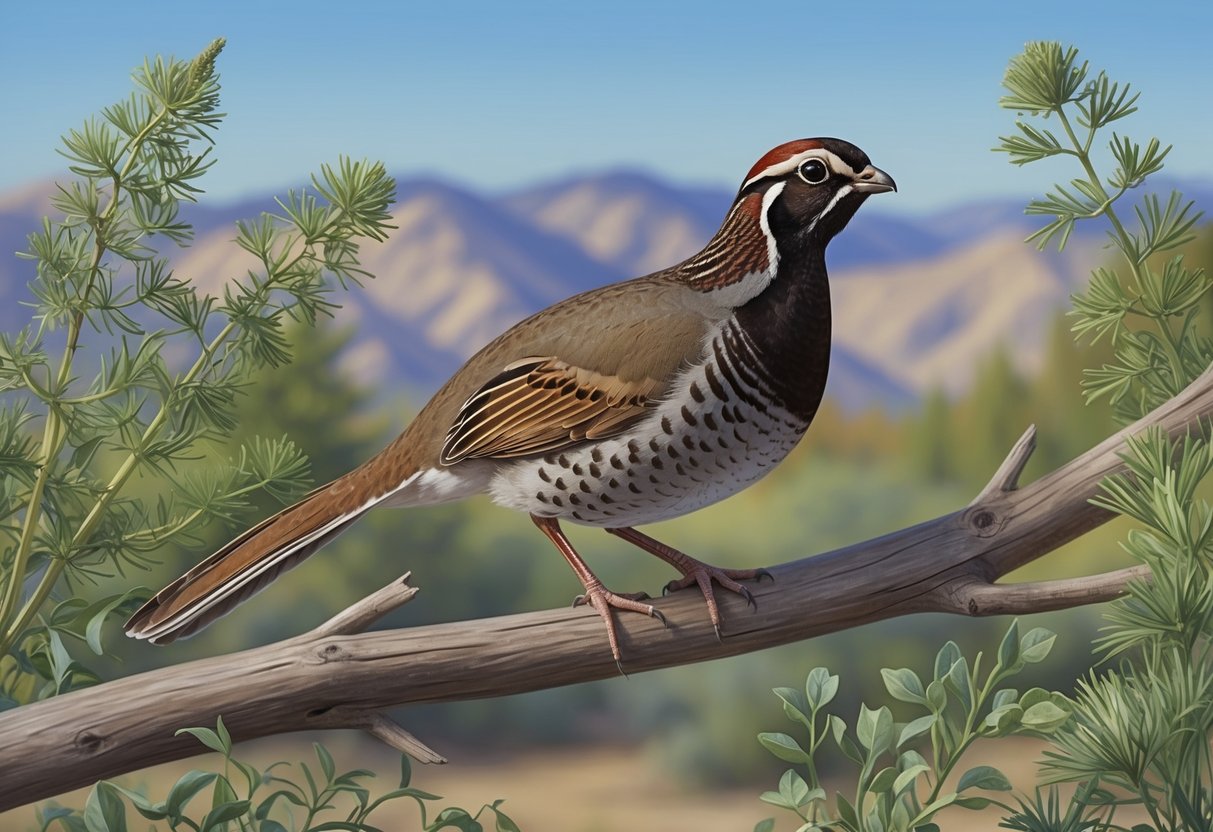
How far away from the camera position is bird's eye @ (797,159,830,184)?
1.43m

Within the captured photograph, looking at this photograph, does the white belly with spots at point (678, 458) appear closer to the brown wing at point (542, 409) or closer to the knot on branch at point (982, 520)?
the brown wing at point (542, 409)

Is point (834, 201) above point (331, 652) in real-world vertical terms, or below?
above

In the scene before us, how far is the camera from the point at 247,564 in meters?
1.43

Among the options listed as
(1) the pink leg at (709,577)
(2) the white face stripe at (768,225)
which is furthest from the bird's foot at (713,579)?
(2) the white face stripe at (768,225)

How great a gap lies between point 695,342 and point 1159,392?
1.77 feet

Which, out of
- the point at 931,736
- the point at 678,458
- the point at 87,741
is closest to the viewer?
the point at 931,736

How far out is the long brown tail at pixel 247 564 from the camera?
4.58ft

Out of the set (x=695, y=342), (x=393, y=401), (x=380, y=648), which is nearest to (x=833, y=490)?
(x=393, y=401)

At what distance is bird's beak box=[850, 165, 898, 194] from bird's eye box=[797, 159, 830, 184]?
3cm

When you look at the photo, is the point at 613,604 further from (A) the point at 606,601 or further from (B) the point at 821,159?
(B) the point at 821,159

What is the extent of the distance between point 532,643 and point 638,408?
0.27 meters

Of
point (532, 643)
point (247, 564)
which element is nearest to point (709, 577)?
point (532, 643)

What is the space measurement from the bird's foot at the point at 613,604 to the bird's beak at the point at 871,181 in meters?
0.51

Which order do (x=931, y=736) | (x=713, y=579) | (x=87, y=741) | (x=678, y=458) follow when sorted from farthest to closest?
1. (x=713, y=579)
2. (x=678, y=458)
3. (x=87, y=741)
4. (x=931, y=736)
